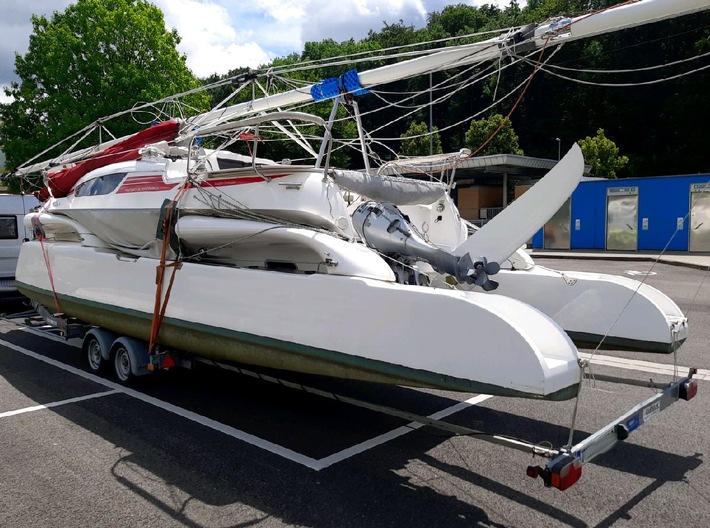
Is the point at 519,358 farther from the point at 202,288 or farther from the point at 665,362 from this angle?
the point at 665,362

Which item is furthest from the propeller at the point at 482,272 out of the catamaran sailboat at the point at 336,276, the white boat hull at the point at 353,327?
the white boat hull at the point at 353,327

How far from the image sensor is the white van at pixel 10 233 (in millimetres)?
11633

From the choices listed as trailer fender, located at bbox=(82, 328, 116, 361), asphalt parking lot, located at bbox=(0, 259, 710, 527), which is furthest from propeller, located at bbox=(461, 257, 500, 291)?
trailer fender, located at bbox=(82, 328, 116, 361)

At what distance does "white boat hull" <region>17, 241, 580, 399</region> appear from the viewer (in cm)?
370

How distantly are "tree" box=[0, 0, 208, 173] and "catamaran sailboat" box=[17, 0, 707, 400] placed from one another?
17141mm

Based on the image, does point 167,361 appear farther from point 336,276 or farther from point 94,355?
point 336,276

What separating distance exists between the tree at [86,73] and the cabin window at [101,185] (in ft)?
53.5

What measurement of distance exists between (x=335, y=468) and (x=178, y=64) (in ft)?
77.5

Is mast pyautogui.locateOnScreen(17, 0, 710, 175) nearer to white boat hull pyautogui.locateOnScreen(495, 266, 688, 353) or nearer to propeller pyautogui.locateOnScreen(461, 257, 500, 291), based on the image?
propeller pyautogui.locateOnScreen(461, 257, 500, 291)

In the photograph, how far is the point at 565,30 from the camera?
4.80 m

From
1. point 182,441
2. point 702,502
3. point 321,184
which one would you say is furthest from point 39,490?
point 702,502

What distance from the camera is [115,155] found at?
332 inches

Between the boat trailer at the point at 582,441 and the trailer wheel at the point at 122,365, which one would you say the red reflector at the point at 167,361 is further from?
the trailer wheel at the point at 122,365

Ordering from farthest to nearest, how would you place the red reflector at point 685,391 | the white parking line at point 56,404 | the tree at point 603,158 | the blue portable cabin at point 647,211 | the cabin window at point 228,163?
the tree at point 603,158 < the blue portable cabin at point 647,211 < the cabin window at point 228,163 < the white parking line at point 56,404 < the red reflector at point 685,391
